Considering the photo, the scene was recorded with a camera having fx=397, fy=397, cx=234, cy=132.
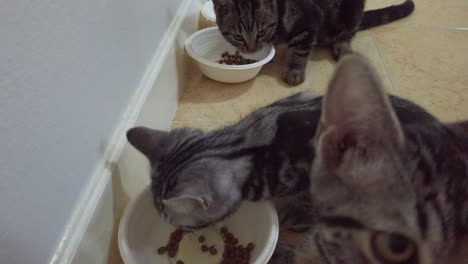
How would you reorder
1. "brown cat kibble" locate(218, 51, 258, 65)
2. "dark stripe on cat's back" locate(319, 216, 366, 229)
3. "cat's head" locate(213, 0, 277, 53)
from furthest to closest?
"brown cat kibble" locate(218, 51, 258, 65), "cat's head" locate(213, 0, 277, 53), "dark stripe on cat's back" locate(319, 216, 366, 229)

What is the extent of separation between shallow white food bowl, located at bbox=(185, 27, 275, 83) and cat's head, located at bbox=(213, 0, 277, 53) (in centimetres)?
11

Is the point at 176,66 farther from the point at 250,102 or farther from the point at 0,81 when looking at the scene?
the point at 0,81

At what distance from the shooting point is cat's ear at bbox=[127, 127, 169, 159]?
4.31ft

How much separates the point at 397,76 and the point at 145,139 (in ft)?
4.94

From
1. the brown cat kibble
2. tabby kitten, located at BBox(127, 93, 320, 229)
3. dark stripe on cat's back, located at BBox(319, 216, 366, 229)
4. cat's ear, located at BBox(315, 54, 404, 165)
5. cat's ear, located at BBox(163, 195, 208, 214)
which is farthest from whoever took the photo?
the brown cat kibble

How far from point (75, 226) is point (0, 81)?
1.67ft

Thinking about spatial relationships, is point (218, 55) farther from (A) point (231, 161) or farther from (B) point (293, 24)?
(A) point (231, 161)

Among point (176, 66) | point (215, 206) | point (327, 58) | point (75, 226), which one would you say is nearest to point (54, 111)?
point (75, 226)

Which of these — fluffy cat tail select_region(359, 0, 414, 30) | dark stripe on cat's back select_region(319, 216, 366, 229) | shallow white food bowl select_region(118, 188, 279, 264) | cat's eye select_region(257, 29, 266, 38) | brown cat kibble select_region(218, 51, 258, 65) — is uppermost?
dark stripe on cat's back select_region(319, 216, 366, 229)

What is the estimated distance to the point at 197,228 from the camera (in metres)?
1.34

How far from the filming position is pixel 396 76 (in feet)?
7.15

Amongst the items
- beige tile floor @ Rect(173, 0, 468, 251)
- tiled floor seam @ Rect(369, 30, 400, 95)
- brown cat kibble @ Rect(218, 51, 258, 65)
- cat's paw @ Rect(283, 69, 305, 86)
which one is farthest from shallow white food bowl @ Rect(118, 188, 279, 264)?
tiled floor seam @ Rect(369, 30, 400, 95)

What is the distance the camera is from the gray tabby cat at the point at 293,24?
1.98 m

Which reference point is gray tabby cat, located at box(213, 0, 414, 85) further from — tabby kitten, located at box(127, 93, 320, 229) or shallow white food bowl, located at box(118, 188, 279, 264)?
shallow white food bowl, located at box(118, 188, 279, 264)
